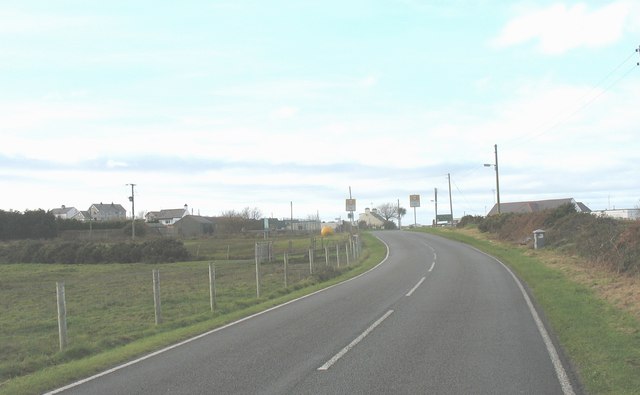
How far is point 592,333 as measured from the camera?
9.91 meters

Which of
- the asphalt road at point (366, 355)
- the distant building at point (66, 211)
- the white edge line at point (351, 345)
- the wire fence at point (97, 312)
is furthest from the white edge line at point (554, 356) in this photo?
the distant building at point (66, 211)

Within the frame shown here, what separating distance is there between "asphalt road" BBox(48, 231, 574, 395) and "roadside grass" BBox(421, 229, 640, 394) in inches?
14.2

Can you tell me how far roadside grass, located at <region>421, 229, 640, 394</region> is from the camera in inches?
273

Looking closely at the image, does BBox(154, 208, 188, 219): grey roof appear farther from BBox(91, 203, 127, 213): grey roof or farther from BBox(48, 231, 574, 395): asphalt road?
BBox(48, 231, 574, 395): asphalt road

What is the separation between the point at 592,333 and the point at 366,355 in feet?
14.5

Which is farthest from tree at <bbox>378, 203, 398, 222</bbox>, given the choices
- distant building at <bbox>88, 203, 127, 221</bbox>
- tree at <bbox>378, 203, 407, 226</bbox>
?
distant building at <bbox>88, 203, 127, 221</bbox>

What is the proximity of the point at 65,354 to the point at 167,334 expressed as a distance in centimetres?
216

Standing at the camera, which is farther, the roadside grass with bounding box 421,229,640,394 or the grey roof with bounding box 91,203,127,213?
the grey roof with bounding box 91,203,127,213

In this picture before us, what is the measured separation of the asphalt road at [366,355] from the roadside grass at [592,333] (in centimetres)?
36

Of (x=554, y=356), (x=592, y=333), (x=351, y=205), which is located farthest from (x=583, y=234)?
(x=351, y=205)

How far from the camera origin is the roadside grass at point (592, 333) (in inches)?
273

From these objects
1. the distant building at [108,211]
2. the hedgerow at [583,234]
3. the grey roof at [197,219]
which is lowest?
the hedgerow at [583,234]

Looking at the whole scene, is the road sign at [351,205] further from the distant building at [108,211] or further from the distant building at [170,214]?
the distant building at [108,211]

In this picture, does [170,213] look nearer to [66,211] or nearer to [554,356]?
[66,211]
